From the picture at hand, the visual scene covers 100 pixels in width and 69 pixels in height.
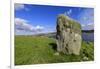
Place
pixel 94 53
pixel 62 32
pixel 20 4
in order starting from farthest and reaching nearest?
pixel 94 53 < pixel 62 32 < pixel 20 4

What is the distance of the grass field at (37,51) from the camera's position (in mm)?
2166

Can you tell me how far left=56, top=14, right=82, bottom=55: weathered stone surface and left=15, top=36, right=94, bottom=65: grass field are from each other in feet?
0.24

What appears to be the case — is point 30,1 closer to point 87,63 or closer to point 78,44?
point 78,44

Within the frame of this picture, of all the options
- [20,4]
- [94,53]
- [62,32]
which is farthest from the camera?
[94,53]

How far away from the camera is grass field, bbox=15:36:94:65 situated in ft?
7.11

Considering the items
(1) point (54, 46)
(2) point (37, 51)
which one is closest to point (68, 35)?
(1) point (54, 46)

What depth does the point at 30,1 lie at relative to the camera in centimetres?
221

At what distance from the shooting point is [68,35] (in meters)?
2.35

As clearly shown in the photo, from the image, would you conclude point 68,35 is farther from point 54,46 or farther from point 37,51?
point 37,51

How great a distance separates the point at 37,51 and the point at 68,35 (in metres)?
0.44

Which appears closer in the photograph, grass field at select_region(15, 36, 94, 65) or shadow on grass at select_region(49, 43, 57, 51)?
grass field at select_region(15, 36, 94, 65)

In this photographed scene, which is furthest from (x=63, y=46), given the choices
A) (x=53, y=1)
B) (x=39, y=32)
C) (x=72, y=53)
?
(x=53, y=1)

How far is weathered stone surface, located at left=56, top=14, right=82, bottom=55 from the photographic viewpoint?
232 cm

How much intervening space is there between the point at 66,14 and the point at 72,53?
492 mm
